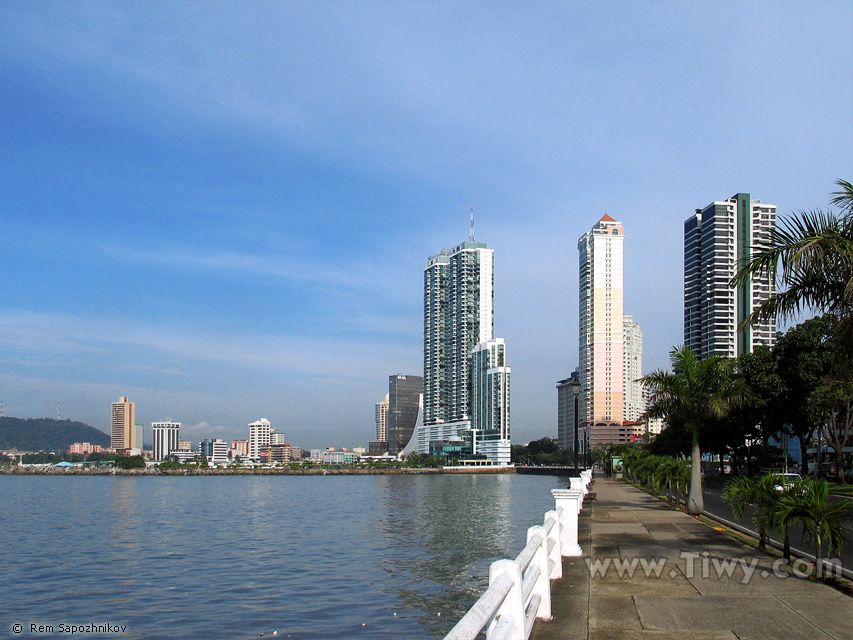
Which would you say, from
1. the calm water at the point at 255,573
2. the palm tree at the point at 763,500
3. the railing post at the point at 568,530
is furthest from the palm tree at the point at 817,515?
the calm water at the point at 255,573

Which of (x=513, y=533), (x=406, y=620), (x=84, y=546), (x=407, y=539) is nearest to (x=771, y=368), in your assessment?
(x=513, y=533)

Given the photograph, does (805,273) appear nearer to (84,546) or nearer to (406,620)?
(406,620)

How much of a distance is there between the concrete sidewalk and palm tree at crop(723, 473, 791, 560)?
1.43 feet

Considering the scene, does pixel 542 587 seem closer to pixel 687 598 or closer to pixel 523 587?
pixel 523 587

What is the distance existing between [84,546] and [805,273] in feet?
109

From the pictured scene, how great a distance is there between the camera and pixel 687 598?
8.56 metres

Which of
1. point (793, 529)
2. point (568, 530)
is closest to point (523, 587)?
point (568, 530)

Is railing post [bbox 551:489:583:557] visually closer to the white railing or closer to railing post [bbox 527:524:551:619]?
the white railing

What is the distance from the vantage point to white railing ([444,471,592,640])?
442cm
